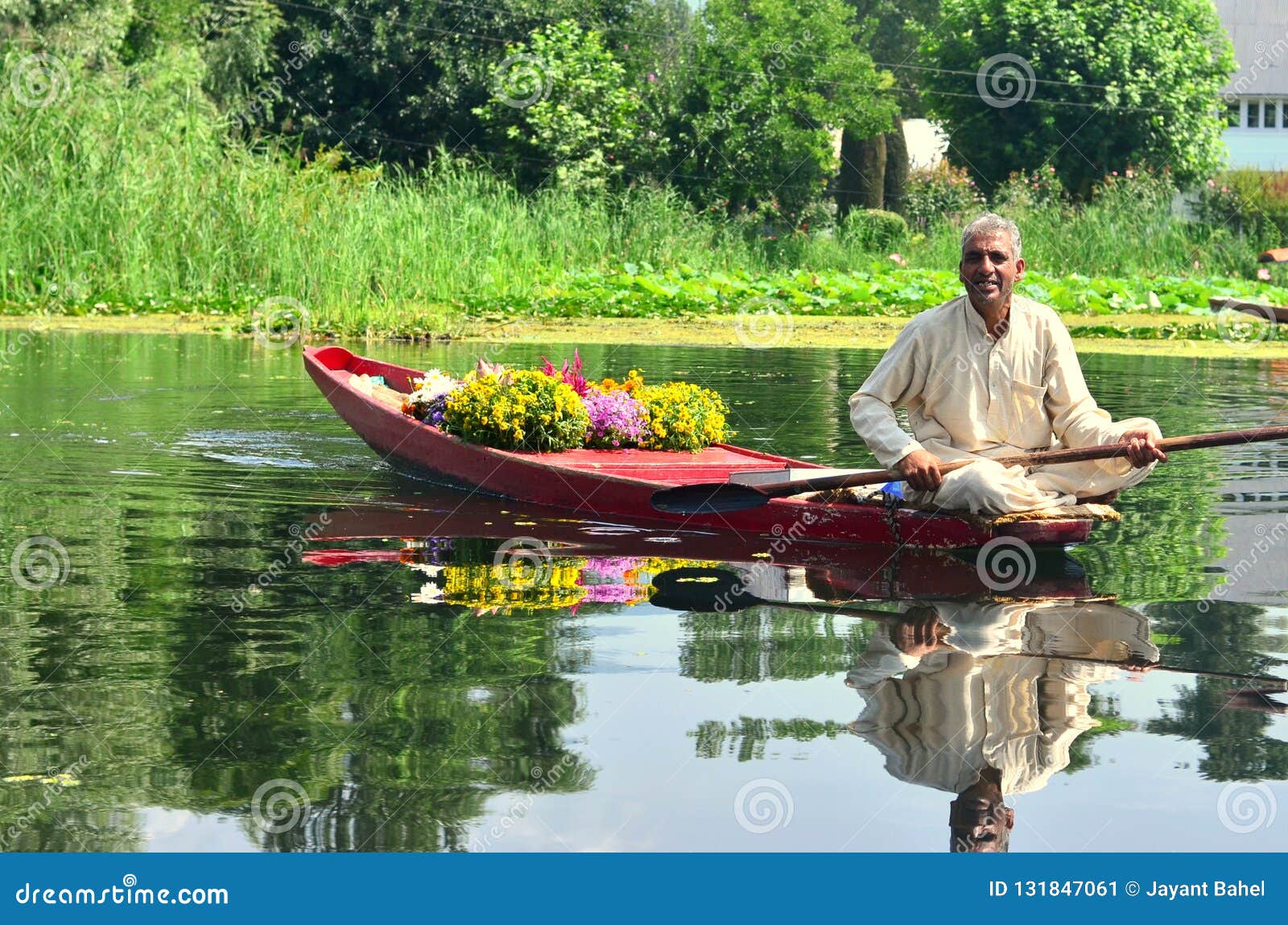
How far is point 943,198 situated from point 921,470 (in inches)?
1053

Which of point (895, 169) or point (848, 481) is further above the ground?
point (895, 169)

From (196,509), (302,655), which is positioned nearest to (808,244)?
(196,509)

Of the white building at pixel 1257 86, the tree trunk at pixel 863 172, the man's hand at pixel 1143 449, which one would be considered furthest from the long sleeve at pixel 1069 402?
the white building at pixel 1257 86

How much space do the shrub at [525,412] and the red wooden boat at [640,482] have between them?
0.09 meters

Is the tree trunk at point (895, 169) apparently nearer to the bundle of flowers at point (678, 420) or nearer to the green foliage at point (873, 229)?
the green foliage at point (873, 229)

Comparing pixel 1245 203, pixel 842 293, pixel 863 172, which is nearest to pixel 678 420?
pixel 842 293

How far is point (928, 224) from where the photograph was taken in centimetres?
3219

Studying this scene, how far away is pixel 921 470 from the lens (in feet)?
24.7

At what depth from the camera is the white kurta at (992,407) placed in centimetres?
770

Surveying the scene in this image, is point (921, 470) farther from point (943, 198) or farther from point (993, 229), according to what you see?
point (943, 198)

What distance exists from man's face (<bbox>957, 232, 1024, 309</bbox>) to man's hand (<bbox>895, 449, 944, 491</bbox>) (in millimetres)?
712

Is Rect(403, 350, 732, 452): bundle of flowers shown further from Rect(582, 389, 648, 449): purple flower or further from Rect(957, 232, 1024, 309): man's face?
Rect(957, 232, 1024, 309): man's face

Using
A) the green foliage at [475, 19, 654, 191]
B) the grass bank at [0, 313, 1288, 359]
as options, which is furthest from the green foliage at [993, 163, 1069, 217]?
the grass bank at [0, 313, 1288, 359]

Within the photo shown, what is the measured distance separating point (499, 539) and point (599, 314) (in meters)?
13.8
